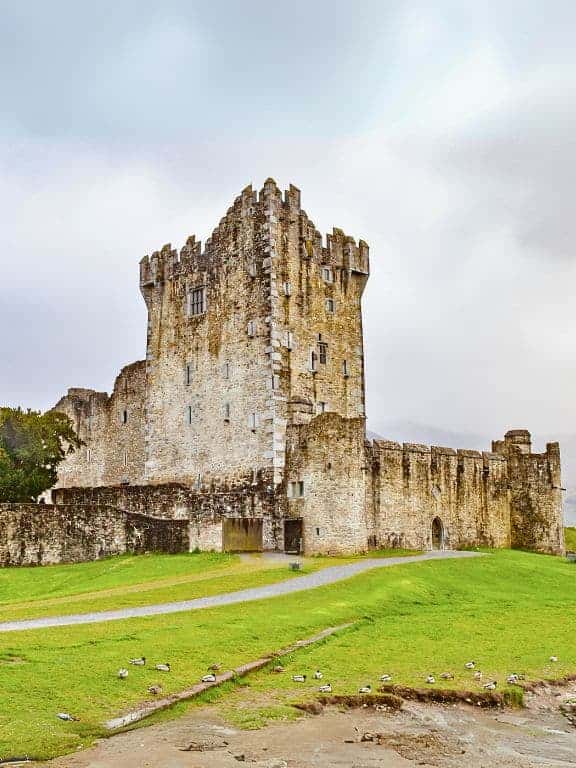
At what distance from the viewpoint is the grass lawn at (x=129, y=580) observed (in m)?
29.7

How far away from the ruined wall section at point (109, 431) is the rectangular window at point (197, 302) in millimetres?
9601

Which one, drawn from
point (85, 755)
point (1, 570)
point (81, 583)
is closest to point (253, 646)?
point (85, 755)

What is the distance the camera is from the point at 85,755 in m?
14.0

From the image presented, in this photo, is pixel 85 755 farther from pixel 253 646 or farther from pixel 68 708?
pixel 253 646

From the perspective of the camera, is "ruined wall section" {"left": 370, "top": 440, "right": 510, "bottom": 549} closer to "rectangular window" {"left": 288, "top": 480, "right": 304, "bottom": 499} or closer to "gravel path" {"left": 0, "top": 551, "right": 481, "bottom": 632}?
"rectangular window" {"left": 288, "top": 480, "right": 304, "bottom": 499}

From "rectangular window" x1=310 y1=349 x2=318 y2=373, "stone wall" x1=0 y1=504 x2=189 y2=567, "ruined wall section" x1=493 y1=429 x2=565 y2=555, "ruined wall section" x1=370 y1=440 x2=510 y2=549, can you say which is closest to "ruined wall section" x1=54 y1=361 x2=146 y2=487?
"rectangular window" x1=310 y1=349 x2=318 y2=373

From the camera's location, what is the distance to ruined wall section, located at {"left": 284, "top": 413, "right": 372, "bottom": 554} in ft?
145

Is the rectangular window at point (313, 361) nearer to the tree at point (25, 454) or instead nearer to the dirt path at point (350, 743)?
the tree at point (25, 454)

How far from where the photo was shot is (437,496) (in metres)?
51.2

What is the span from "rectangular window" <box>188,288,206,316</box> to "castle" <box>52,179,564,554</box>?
7 cm

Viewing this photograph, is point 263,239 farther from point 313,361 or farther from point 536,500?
point 536,500

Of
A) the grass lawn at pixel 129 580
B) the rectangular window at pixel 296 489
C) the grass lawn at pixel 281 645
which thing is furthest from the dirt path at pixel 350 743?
the rectangular window at pixel 296 489

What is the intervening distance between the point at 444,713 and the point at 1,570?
30.0 metres

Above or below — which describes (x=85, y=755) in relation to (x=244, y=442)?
below
